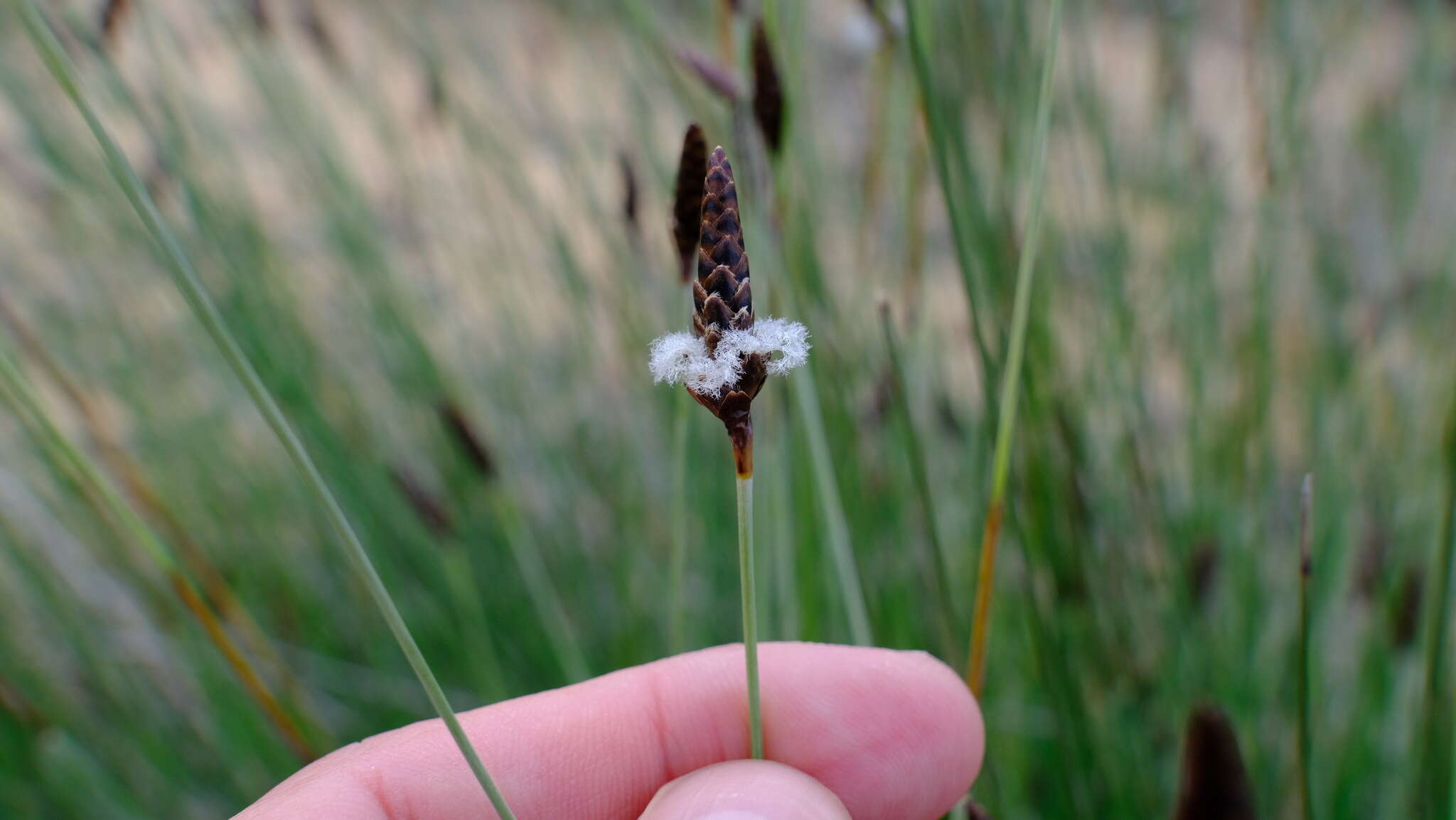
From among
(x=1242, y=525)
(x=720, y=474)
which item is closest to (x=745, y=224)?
(x=720, y=474)

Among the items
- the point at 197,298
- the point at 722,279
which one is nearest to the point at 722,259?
the point at 722,279

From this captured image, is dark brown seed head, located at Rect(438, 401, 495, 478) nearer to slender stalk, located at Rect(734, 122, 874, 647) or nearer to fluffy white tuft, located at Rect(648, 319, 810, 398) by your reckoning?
slender stalk, located at Rect(734, 122, 874, 647)

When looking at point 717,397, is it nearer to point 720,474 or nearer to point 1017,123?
point 1017,123

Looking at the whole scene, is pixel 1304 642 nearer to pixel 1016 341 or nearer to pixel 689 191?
pixel 1016 341

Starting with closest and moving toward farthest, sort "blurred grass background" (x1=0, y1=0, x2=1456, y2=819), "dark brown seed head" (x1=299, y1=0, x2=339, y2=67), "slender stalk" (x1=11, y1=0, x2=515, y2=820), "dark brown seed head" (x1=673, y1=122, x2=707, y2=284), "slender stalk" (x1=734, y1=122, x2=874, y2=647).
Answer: "slender stalk" (x1=11, y1=0, x2=515, y2=820) < "dark brown seed head" (x1=673, y1=122, x2=707, y2=284) < "slender stalk" (x1=734, y1=122, x2=874, y2=647) < "blurred grass background" (x1=0, y1=0, x2=1456, y2=819) < "dark brown seed head" (x1=299, y1=0, x2=339, y2=67)

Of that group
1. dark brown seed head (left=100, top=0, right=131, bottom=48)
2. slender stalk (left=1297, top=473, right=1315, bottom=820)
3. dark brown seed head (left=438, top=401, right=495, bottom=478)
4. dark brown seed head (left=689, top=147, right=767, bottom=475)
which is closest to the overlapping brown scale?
dark brown seed head (left=689, top=147, right=767, bottom=475)

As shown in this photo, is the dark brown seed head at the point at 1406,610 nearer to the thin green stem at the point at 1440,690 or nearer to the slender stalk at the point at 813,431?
the thin green stem at the point at 1440,690

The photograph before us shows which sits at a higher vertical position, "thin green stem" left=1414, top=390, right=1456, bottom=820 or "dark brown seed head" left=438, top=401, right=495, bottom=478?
"dark brown seed head" left=438, top=401, right=495, bottom=478
